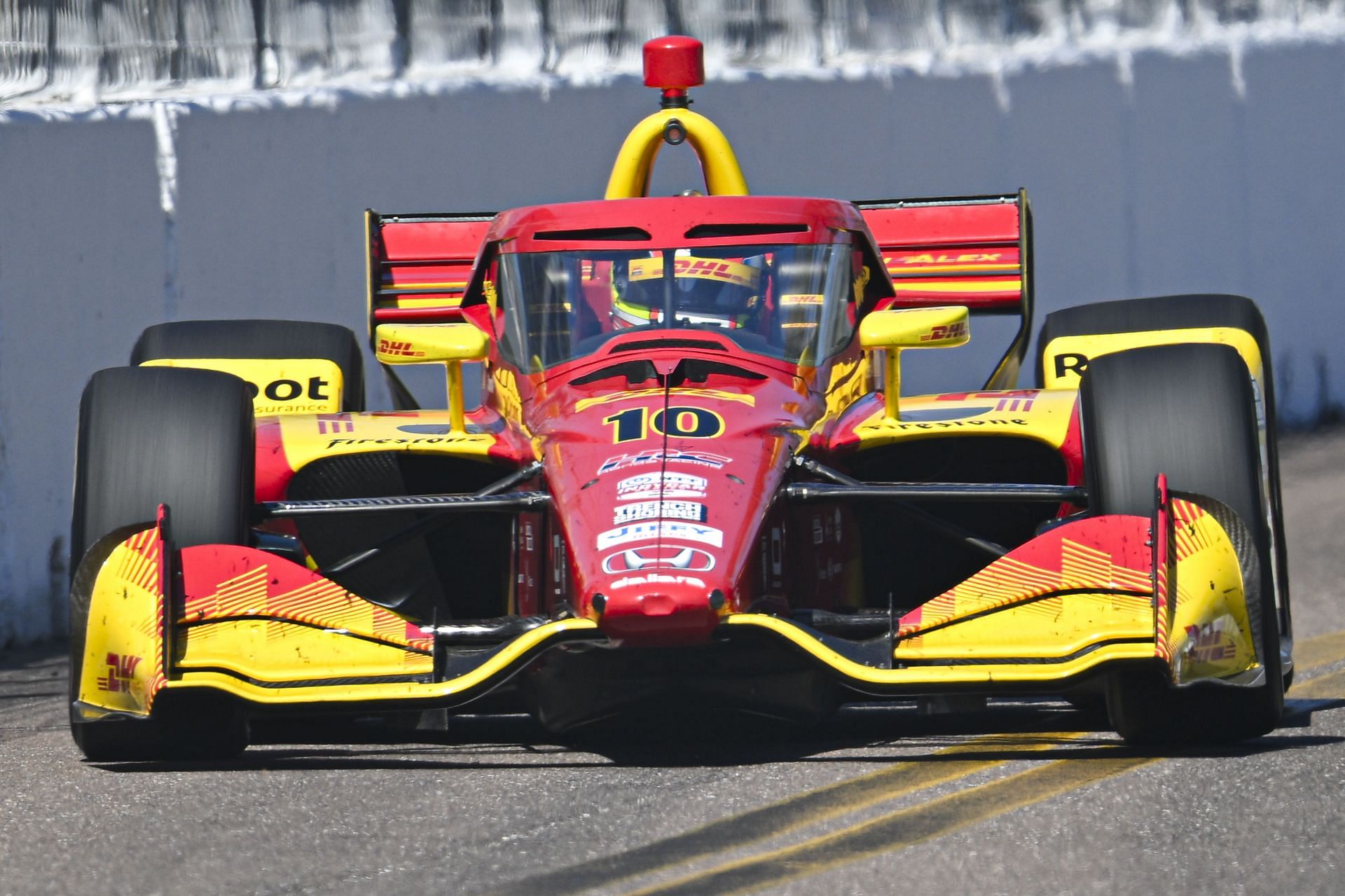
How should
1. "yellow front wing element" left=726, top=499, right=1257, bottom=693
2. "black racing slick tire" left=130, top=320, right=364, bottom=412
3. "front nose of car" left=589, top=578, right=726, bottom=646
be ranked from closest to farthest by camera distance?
"front nose of car" left=589, top=578, right=726, bottom=646, "yellow front wing element" left=726, top=499, right=1257, bottom=693, "black racing slick tire" left=130, top=320, right=364, bottom=412

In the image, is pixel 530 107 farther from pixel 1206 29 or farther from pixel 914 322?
pixel 914 322

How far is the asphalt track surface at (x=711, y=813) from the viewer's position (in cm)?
437

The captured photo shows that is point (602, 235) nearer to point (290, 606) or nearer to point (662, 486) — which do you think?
point (662, 486)

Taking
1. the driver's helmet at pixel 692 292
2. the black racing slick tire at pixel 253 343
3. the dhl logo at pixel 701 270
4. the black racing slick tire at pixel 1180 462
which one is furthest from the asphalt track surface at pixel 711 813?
the black racing slick tire at pixel 253 343

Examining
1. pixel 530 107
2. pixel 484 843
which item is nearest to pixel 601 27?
pixel 530 107

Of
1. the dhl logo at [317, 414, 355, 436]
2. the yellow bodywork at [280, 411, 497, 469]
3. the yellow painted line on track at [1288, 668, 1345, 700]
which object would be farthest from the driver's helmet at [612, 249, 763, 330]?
the yellow painted line on track at [1288, 668, 1345, 700]

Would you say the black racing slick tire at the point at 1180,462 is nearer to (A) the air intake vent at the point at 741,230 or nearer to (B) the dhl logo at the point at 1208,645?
(B) the dhl logo at the point at 1208,645

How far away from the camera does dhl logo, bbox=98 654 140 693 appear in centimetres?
571

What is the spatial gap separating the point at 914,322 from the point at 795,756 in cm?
137

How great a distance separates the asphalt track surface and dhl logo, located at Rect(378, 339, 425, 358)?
110cm

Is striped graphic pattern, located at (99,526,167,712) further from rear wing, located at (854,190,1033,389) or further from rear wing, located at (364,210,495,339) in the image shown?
rear wing, located at (854,190,1033,389)

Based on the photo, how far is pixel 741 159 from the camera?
430 inches

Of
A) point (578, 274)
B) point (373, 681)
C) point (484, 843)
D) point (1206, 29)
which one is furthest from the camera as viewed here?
point (1206, 29)

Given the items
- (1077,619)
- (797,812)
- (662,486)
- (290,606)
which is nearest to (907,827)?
(797,812)
